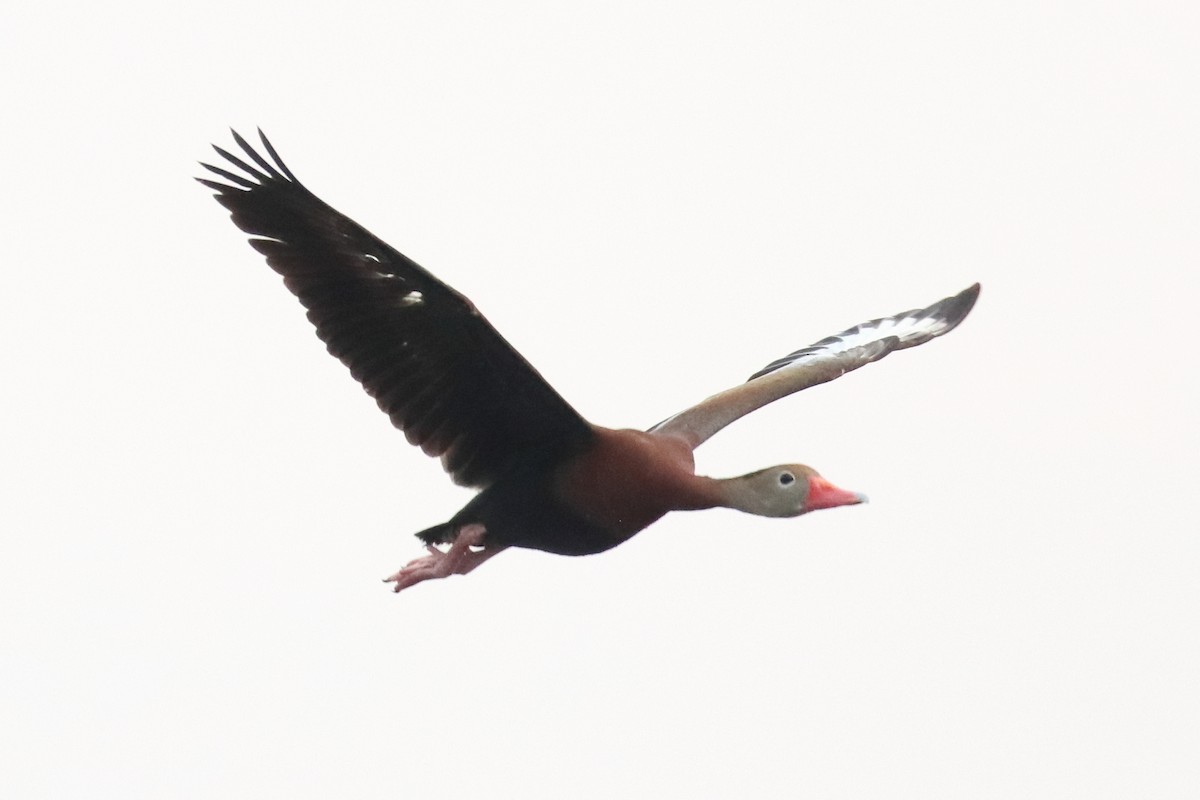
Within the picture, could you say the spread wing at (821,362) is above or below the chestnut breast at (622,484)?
above

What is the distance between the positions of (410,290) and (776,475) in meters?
2.04

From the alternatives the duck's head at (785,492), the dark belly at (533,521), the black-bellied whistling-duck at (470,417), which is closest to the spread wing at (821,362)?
the black-bellied whistling-duck at (470,417)

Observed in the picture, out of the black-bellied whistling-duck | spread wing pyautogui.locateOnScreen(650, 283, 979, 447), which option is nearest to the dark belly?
the black-bellied whistling-duck

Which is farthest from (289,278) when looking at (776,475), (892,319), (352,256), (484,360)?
(892,319)

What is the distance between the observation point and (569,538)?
10844 mm

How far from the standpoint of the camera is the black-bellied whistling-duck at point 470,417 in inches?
405

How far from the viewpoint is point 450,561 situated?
440 inches

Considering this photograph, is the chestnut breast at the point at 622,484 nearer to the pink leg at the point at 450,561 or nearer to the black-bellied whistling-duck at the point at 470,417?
the black-bellied whistling-duck at the point at 470,417

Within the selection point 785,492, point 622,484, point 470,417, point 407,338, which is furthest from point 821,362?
point 407,338

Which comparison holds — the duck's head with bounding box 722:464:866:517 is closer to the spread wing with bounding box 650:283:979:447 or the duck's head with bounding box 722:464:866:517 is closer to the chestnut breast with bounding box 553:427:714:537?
the chestnut breast with bounding box 553:427:714:537

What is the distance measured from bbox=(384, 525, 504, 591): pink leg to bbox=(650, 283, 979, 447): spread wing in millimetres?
1300

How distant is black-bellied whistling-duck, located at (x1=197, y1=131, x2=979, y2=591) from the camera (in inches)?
405

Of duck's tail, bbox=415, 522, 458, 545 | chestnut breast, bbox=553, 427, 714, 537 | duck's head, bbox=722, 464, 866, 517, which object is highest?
duck's tail, bbox=415, 522, 458, 545

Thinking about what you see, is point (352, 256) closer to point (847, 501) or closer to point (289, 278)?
point (289, 278)
